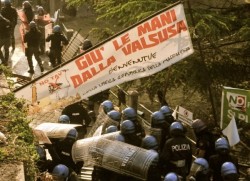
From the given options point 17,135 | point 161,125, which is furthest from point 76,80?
point 17,135

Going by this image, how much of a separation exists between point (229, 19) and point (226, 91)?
2.82 m

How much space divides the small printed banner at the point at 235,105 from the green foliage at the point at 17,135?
3960 millimetres

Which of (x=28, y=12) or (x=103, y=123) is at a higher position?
(x=28, y=12)

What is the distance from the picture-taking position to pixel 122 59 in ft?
35.9

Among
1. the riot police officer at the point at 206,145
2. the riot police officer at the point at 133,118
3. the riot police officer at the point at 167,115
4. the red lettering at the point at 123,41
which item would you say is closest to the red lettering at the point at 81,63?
the red lettering at the point at 123,41

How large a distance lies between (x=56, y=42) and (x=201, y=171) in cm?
834

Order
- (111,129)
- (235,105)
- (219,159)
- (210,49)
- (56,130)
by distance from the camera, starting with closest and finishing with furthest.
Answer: (219,159) → (56,130) → (111,129) → (235,105) → (210,49)

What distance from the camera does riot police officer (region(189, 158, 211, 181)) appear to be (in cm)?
980

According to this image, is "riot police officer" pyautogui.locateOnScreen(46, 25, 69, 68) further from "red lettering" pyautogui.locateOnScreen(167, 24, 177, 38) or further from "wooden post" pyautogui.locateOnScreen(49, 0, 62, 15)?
"red lettering" pyautogui.locateOnScreen(167, 24, 177, 38)

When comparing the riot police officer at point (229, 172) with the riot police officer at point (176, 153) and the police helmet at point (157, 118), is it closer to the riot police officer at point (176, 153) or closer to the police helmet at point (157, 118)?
the riot police officer at point (176, 153)

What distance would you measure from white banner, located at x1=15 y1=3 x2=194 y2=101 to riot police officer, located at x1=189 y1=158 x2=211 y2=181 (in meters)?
2.05

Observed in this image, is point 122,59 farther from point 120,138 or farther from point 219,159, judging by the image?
point 219,159

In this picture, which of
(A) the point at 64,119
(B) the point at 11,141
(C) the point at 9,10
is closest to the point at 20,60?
(C) the point at 9,10

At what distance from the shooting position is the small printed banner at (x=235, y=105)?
1131 centimetres
